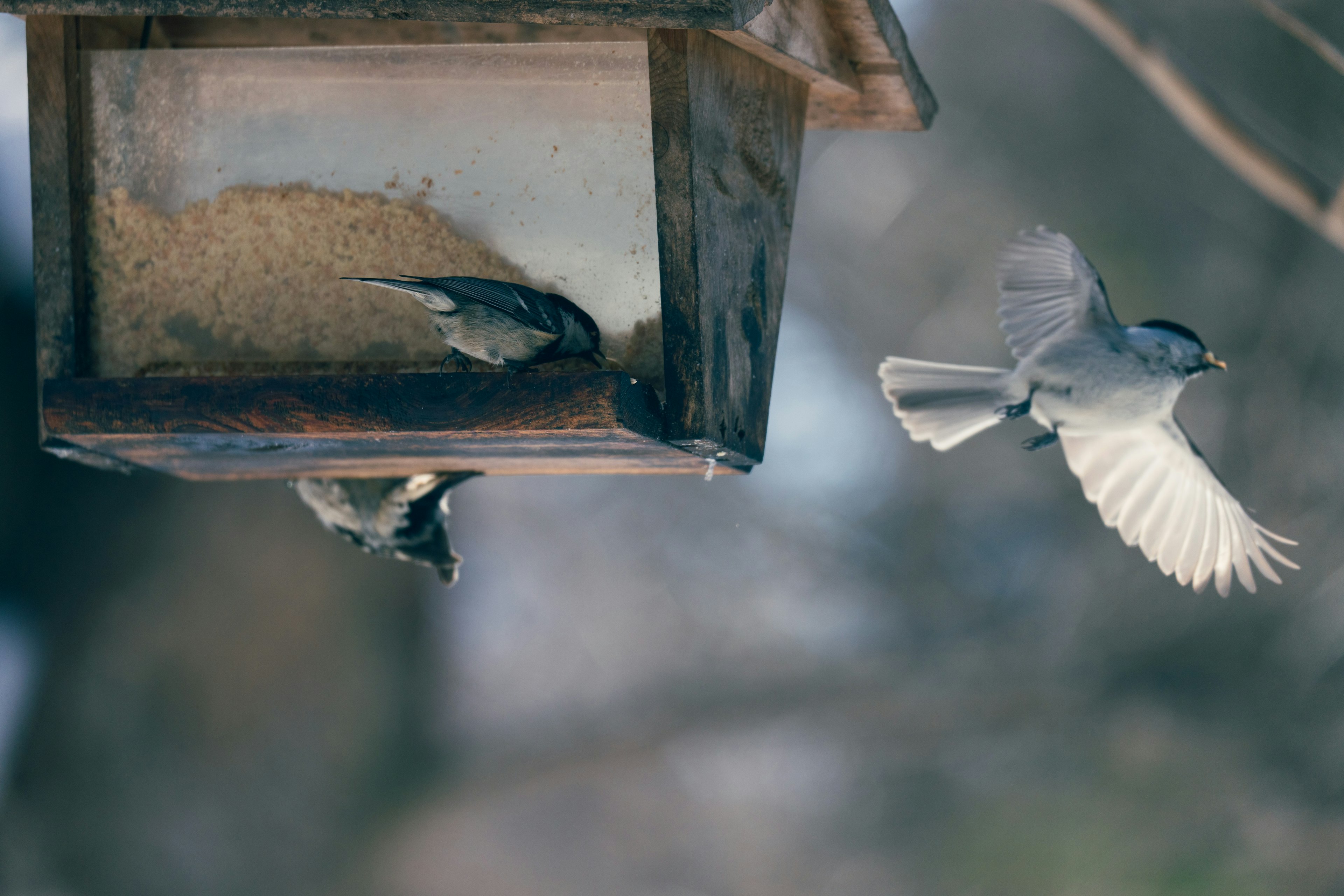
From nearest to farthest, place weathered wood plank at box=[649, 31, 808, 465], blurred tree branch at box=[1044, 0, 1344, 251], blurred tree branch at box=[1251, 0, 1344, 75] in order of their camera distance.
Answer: weathered wood plank at box=[649, 31, 808, 465] → blurred tree branch at box=[1251, 0, 1344, 75] → blurred tree branch at box=[1044, 0, 1344, 251]

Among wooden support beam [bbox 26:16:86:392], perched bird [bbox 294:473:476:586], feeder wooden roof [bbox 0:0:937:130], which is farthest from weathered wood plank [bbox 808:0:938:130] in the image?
wooden support beam [bbox 26:16:86:392]

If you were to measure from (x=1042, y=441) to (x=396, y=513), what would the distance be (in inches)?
37.5

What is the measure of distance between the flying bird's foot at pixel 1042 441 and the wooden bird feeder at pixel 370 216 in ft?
1.40

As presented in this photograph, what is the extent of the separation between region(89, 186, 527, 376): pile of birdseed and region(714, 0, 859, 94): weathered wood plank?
15.4 inches

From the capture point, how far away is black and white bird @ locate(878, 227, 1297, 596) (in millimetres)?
1317

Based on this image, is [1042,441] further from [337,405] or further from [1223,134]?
[1223,134]

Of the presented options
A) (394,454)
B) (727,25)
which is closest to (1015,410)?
(727,25)

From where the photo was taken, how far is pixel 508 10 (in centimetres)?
95

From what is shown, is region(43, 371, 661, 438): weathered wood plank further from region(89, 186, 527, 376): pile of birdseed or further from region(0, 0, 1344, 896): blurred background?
region(0, 0, 1344, 896): blurred background

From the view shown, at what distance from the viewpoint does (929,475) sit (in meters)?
4.14

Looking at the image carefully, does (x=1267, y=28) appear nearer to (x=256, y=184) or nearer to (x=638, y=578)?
(x=638, y=578)

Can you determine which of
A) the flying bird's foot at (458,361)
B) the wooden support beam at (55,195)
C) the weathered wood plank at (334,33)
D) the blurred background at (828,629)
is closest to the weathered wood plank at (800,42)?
the weathered wood plank at (334,33)

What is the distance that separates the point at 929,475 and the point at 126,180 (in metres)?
3.40

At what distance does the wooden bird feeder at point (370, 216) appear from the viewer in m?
1.06
